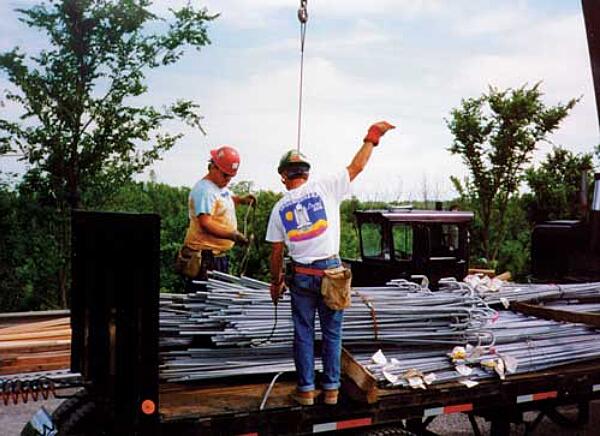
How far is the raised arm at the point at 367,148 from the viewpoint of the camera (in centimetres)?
458

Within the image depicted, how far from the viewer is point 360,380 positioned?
4328 mm

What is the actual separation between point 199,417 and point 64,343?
Result: 4619 mm

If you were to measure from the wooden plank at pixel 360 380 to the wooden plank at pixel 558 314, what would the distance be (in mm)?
2425

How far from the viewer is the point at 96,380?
4133 millimetres

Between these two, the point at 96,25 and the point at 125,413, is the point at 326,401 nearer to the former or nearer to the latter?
the point at 125,413

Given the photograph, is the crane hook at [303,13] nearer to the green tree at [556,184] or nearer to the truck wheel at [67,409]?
the truck wheel at [67,409]

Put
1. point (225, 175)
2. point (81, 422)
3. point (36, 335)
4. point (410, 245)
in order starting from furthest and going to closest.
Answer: point (410, 245) → point (36, 335) → point (225, 175) → point (81, 422)

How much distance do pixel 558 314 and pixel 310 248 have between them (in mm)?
2744

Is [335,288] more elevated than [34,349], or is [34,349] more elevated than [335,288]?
[335,288]

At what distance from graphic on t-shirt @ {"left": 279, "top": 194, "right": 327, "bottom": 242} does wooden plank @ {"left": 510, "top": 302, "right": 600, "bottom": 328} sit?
2.68 meters

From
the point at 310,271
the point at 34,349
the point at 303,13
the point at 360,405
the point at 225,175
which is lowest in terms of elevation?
the point at 34,349

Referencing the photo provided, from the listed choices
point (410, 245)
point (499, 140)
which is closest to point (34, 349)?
point (410, 245)

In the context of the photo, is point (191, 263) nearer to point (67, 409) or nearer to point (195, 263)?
point (195, 263)

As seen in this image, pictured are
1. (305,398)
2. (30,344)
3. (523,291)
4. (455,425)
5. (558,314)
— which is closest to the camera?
(305,398)
